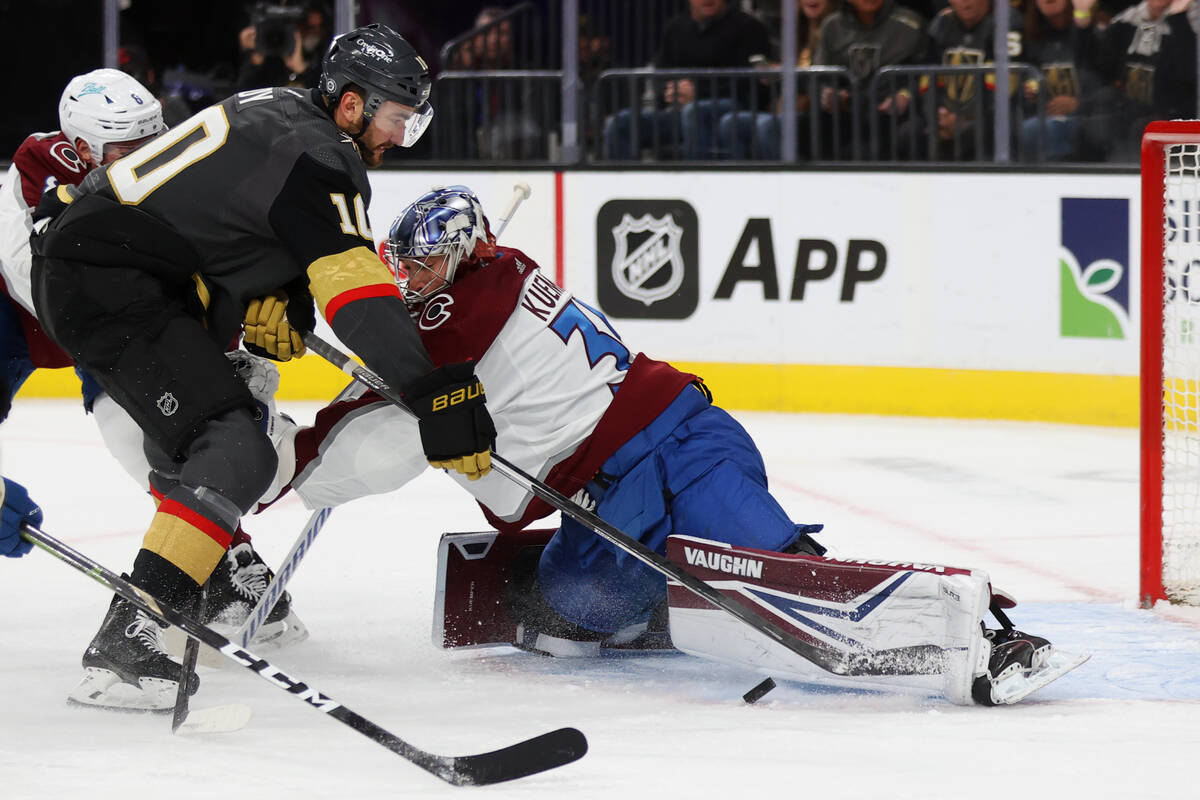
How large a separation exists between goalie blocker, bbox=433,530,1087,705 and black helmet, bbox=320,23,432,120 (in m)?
0.88

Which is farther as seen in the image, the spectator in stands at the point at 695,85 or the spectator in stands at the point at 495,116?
the spectator in stands at the point at 495,116

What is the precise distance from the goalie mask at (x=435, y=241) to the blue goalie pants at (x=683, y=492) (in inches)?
16.8

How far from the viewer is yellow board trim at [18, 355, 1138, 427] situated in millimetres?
6086

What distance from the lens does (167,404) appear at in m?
2.85

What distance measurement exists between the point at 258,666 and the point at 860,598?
0.95 meters

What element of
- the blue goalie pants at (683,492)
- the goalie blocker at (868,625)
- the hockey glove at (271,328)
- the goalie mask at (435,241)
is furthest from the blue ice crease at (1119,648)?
the hockey glove at (271,328)

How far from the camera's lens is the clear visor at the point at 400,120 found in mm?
3020

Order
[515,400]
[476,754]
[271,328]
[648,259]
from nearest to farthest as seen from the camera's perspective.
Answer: [476,754]
[271,328]
[515,400]
[648,259]

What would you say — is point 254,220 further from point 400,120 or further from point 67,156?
point 67,156

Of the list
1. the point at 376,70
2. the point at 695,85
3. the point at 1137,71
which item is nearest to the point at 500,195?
the point at 695,85

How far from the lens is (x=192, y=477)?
9.18 ft

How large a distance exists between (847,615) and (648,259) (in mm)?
3734

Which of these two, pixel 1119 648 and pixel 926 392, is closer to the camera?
pixel 1119 648

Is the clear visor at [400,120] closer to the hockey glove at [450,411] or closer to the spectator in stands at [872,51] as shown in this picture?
the hockey glove at [450,411]
